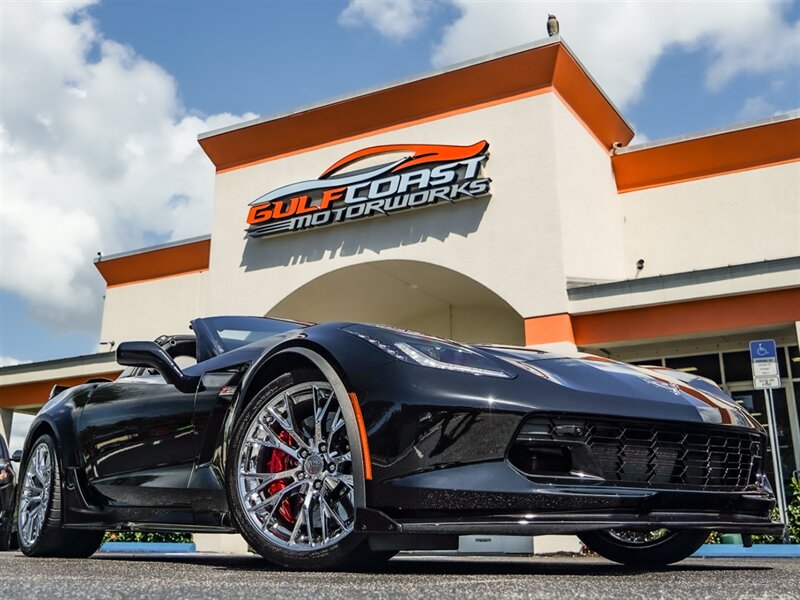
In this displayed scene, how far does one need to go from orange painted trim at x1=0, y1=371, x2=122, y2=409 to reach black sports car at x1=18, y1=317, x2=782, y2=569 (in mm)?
14687

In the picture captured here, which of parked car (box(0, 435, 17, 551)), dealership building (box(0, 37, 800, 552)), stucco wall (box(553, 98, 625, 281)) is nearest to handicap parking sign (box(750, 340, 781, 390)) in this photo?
dealership building (box(0, 37, 800, 552))

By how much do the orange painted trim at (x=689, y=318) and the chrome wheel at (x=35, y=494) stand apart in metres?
8.49

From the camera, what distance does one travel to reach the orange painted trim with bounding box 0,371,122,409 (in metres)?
17.4

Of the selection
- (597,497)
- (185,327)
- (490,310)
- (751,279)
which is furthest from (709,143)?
(597,497)

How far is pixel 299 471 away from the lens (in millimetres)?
3123

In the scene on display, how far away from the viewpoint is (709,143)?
44.8 ft

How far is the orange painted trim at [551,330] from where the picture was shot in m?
11.8

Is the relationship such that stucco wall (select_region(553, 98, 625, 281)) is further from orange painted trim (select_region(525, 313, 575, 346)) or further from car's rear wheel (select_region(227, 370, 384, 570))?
car's rear wheel (select_region(227, 370, 384, 570))

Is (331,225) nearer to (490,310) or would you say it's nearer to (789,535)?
(490,310)

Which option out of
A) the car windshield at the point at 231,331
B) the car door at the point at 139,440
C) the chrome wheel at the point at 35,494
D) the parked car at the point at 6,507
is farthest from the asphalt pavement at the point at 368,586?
the parked car at the point at 6,507

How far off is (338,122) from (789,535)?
9392 millimetres

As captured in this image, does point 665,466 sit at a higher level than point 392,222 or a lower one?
lower

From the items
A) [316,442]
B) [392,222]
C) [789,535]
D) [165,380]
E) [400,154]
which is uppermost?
[400,154]

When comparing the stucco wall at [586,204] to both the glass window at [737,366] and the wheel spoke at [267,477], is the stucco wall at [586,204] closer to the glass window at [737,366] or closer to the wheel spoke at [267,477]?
the glass window at [737,366]
